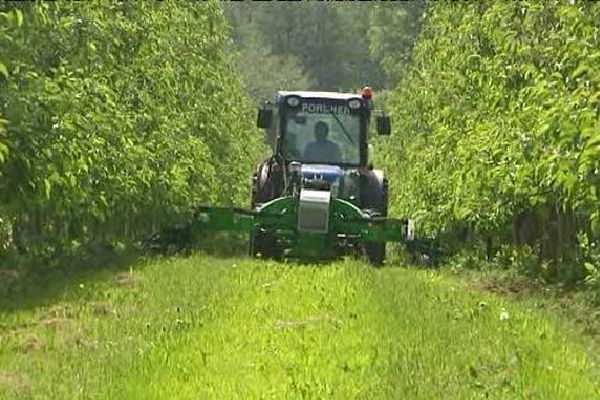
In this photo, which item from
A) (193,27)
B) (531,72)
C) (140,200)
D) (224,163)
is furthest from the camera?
(224,163)

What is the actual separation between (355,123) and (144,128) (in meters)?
3.86

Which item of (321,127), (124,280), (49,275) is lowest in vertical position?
(49,275)

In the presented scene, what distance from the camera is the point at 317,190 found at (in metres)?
20.7

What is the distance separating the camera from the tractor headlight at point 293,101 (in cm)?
2230

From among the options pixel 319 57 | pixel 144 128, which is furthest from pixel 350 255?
pixel 319 57

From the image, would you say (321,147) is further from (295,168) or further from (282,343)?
(282,343)

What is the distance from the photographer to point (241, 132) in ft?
125

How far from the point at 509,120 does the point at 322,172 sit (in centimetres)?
597

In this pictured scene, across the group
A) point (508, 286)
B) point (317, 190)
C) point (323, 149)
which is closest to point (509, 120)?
point (508, 286)

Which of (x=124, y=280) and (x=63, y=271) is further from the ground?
(x=124, y=280)

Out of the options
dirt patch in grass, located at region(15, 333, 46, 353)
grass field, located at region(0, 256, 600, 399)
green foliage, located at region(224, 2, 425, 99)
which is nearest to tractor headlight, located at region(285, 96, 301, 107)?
grass field, located at region(0, 256, 600, 399)

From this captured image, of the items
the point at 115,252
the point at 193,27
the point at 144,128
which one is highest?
the point at 193,27

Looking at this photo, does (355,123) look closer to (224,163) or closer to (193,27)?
(193,27)

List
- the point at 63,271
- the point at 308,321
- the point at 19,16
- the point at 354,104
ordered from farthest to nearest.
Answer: the point at 354,104, the point at 63,271, the point at 308,321, the point at 19,16
